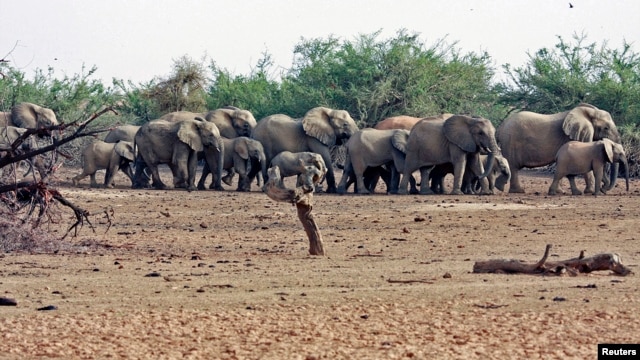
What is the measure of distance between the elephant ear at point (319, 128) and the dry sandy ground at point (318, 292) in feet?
29.3

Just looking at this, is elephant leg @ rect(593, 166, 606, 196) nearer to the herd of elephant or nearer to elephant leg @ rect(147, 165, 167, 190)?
the herd of elephant

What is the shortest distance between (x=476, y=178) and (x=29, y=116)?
1059 cm

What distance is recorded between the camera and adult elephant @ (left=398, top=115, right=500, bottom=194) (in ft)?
82.9

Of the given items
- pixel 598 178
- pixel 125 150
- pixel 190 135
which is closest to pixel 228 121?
pixel 190 135

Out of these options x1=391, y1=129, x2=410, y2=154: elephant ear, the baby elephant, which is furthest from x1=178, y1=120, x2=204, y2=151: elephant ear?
the baby elephant

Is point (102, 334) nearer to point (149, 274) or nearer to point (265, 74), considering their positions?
point (149, 274)

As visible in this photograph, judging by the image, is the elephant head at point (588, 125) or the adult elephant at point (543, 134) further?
the adult elephant at point (543, 134)

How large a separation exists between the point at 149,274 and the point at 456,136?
14145mm

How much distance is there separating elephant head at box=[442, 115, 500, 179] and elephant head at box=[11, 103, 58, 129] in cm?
955

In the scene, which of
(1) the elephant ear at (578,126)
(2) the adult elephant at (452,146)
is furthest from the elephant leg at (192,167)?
(1) the elephant ear at (578,126)

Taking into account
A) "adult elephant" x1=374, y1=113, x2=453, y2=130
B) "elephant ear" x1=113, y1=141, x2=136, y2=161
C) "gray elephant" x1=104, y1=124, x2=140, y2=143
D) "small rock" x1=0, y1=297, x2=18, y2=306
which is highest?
"adult elephant" x1=374, y1=113, x2=453, y2=130

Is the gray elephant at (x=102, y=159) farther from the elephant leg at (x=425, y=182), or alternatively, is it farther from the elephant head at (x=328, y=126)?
the elephant leg at (x=425, y=182)

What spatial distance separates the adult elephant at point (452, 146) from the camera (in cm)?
2527

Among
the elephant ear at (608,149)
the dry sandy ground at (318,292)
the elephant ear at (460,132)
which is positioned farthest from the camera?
the elephant ear at (460,132)
